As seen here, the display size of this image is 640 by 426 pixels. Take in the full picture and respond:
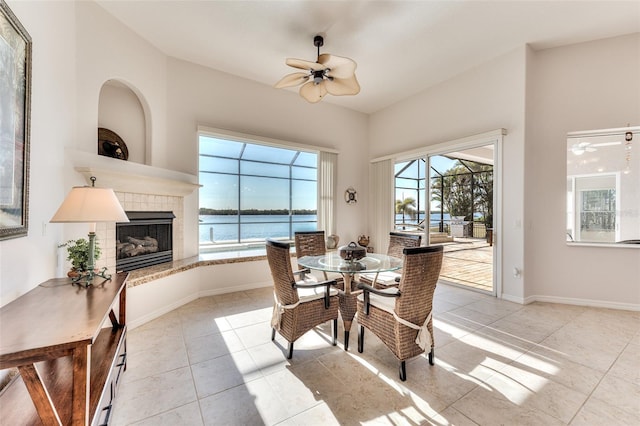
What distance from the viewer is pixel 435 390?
74.5 inches

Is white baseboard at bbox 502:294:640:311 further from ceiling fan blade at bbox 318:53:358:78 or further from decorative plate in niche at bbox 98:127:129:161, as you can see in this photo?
decorative plate in niche at bbox 98:127:129:161

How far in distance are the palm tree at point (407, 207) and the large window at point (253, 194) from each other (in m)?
1.79

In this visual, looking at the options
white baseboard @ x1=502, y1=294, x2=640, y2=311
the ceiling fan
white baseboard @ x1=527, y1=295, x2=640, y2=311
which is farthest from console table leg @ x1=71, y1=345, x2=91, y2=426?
white baseboard @ x1=527, y1=295, x2=640, y2=311

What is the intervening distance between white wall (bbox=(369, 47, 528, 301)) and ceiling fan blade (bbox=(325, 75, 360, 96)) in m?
2.28

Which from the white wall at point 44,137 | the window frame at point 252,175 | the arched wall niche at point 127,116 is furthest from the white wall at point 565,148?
the arched wall niche at point 127,116

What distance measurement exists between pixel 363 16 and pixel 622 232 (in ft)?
14.5

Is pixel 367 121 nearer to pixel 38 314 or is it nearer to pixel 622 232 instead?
pixel 622 232

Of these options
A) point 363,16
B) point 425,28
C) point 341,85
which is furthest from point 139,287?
point 425,28

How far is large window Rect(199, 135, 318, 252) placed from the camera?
5309 millimetres

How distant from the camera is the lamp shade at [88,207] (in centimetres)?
173

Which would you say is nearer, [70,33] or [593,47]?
[70,33]

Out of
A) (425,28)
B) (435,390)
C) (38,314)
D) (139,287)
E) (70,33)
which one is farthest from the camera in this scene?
(425,28)

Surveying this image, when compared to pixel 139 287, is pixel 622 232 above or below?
above

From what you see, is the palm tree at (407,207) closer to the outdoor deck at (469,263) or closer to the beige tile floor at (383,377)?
the outdoor deck at (469,263)
